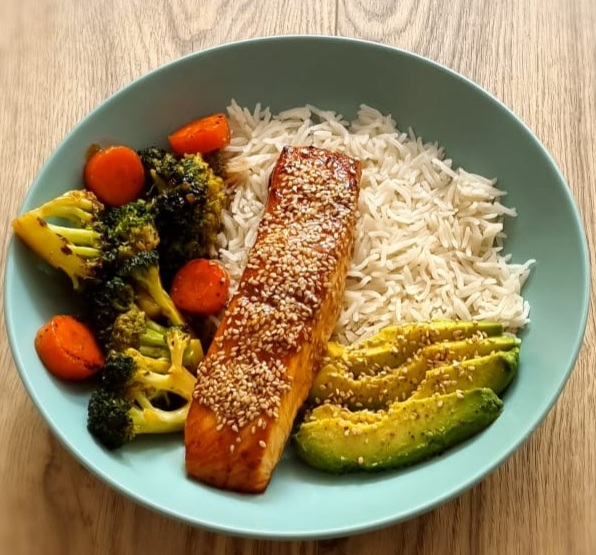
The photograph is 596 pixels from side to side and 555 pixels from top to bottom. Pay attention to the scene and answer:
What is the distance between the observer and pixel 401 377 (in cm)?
213

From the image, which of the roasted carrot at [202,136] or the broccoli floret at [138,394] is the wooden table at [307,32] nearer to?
the broccoli floret at [138,394]

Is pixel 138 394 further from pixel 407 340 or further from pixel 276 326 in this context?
pixel 407 340

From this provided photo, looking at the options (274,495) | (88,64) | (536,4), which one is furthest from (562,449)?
(88,64)

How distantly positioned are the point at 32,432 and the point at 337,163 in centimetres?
117

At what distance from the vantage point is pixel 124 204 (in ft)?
7.85

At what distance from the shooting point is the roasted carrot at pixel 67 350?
2080mm

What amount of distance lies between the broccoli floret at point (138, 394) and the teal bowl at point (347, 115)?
0.05 meters

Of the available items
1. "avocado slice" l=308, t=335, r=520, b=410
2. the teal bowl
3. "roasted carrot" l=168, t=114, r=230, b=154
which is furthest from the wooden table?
"roasted carrot" l=168, t=114, r=230, b=154

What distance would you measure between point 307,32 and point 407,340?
4.21 ft

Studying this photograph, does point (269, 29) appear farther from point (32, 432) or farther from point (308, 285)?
point (32, 432)

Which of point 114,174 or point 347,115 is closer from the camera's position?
point 114,174

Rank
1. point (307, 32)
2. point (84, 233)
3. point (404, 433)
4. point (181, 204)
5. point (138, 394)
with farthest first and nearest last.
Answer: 1. point (307, 32)
2. point (181, 204)
3. point (84, 233)
4. point (138, 394)
5. point (404, 433)

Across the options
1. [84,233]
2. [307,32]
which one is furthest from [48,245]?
[307,32]

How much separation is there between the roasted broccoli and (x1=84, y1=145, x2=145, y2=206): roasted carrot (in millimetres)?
47
